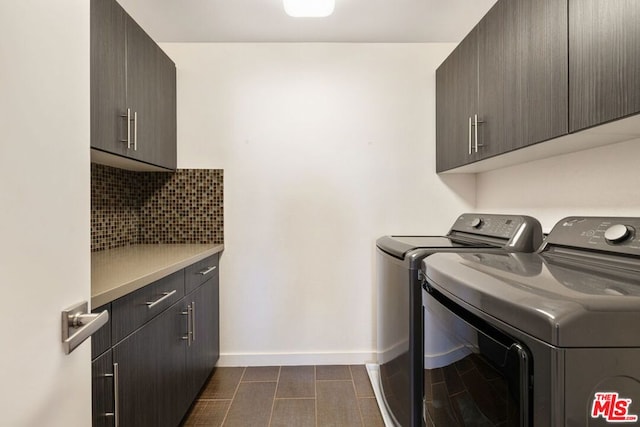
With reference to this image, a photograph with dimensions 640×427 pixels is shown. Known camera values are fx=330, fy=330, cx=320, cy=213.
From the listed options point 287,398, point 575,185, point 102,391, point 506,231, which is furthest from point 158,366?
point 575,185

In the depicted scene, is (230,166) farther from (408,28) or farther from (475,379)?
(475,379)

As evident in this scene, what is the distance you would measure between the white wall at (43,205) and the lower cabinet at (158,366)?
0.39 metres

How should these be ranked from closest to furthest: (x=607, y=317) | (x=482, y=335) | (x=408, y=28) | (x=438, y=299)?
(x=607, y=317) < (x=482, y=335) < (x=438, y=299) < (x=408, y=28)

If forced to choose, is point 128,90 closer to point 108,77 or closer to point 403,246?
point 108,77

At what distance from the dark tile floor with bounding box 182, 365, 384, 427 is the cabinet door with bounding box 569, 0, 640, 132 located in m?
1.71

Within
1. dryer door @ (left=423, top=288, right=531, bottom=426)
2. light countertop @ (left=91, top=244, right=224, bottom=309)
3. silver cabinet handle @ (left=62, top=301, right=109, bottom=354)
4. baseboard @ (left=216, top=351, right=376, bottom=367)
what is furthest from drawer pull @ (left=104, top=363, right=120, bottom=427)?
baseboard @ (left=216, top=351, right=376, bottom=367)

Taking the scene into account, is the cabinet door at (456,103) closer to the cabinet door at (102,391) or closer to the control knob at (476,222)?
the control knob at (476,222)

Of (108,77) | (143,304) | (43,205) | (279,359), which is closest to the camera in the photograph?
(43,205)

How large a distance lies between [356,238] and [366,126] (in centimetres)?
83

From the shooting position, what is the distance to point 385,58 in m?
2.44

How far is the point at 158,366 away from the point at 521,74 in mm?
1974

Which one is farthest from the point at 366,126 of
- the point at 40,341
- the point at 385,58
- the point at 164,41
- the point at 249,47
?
the point at 40,341

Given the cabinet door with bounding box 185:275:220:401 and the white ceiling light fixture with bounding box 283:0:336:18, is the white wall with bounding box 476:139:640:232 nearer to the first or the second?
the white ceiling light fixture with bounding box 283:0:336:18

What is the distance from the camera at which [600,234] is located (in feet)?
3.58
